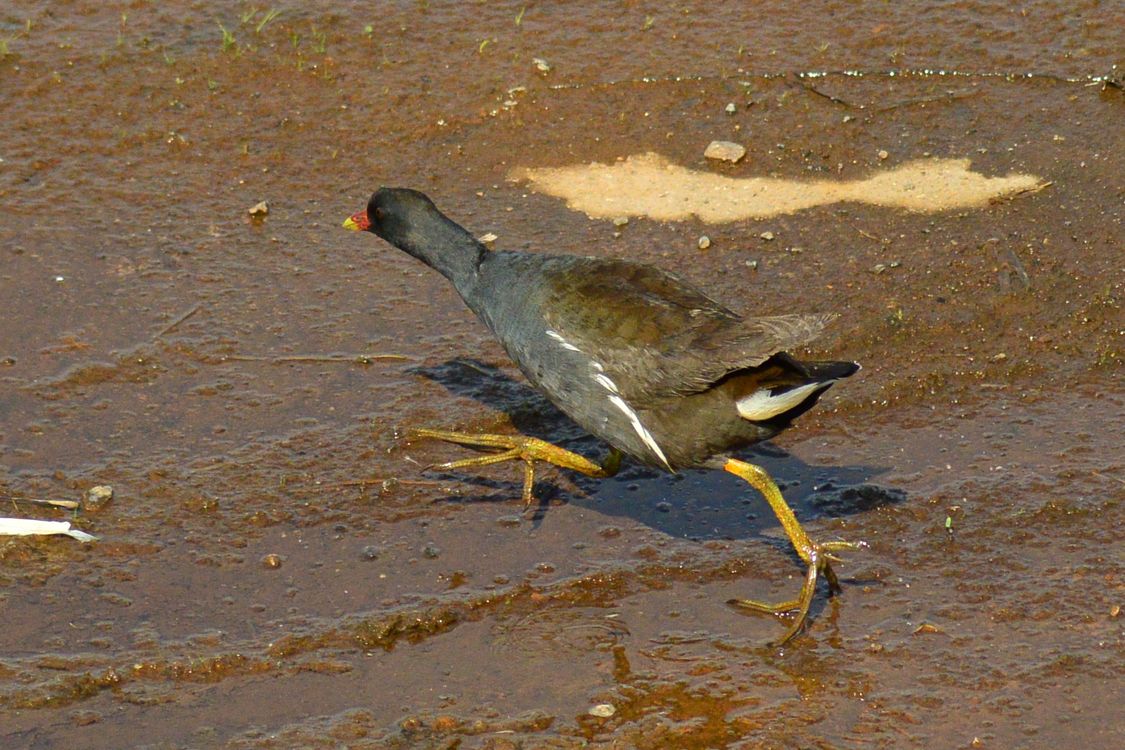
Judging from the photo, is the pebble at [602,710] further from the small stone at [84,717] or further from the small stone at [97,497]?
the small stone at [97,497]

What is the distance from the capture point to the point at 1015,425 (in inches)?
215

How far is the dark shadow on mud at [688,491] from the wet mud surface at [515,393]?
0.02 metres

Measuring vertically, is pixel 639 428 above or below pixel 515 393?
above

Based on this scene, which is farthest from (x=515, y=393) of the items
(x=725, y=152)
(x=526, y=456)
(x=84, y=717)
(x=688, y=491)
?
(x=84, y=717)

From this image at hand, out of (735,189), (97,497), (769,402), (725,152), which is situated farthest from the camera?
(725,152)

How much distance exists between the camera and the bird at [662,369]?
4.47 m

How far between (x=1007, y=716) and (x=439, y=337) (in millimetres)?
2759

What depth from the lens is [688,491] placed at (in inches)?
206

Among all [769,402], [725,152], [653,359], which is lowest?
[769,402]

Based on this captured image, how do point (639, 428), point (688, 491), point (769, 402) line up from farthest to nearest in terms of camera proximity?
point (688, 491)
point (639, 428)
point (769, 402)

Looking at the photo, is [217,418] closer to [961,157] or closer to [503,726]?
[503,726]

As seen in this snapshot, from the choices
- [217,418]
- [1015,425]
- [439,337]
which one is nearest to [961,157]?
[1015,425]

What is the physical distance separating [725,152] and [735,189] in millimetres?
242

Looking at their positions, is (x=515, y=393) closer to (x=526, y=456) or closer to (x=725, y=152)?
(x=526, y=456)
